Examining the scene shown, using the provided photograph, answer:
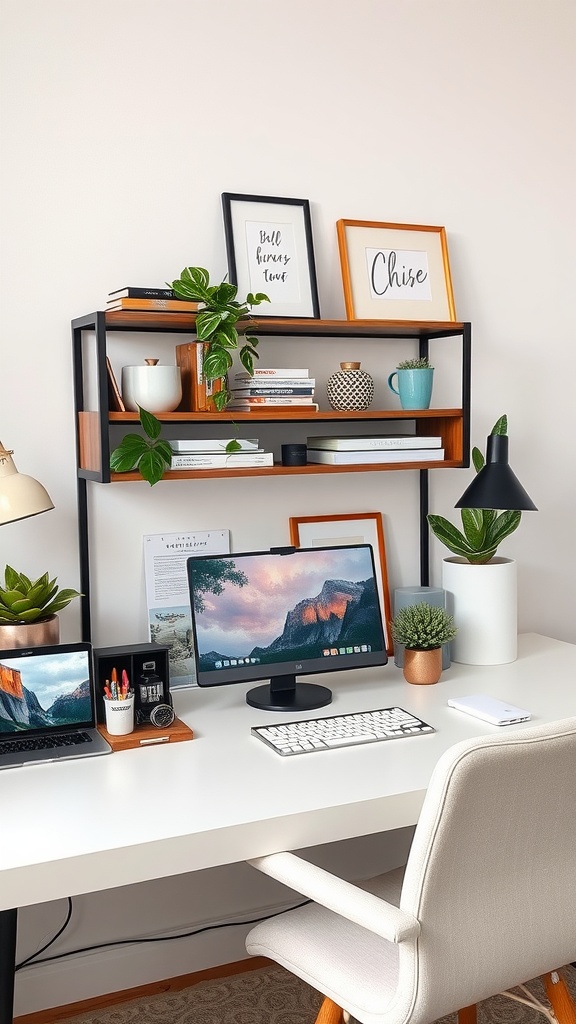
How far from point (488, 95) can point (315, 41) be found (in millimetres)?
512

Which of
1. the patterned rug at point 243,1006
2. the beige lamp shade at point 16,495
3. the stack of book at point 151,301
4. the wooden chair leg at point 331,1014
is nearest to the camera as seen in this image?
the wooden chair leg at point 331,1014

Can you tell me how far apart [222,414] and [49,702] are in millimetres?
683

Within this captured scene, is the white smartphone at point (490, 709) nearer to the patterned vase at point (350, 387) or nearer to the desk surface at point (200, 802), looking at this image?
the desk surface at point (200, 802)

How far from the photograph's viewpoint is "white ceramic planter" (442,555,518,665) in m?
2.29

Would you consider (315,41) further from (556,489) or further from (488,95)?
(556,489)

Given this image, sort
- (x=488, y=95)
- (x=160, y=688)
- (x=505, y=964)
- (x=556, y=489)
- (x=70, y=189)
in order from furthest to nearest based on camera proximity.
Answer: (x=556, y=489) < (x=488, y=95) < (x=70, y=189) < (x=160, y=688) < (x=505, y=964)

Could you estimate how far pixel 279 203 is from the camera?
2.25 metres

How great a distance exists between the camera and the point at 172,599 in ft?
7.22

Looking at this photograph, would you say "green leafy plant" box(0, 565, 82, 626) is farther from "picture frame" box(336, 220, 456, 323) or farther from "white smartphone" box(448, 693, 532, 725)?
"picture frame" box(336, 220, 456, 323)

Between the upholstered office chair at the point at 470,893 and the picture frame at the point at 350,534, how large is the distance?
0.98 meters

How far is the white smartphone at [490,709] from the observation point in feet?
6.12

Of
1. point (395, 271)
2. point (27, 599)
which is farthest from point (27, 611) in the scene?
point (395, 271)

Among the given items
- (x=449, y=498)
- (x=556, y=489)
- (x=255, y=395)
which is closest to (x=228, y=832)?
(x=255, y=395)

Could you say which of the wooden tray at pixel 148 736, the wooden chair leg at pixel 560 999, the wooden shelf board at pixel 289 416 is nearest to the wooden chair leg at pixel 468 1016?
the wooden chair leg at pixel 560 999
